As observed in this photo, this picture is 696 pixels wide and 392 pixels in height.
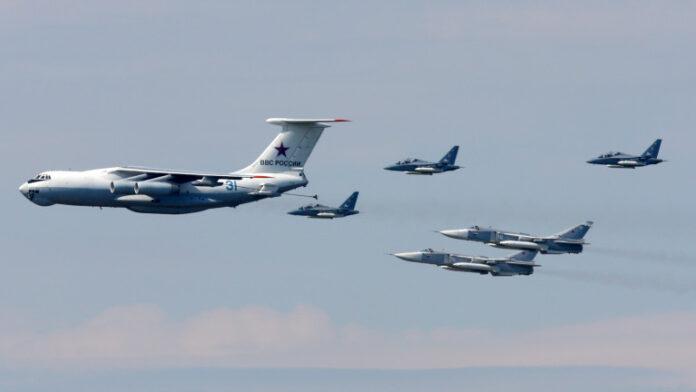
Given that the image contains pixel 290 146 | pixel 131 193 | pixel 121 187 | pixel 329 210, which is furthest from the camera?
pixel 329 210

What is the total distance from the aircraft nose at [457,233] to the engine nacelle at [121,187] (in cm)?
3252

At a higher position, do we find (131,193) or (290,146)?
(290,146)

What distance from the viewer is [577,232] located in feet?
439

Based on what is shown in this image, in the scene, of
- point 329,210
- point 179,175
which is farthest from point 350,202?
point 179,175

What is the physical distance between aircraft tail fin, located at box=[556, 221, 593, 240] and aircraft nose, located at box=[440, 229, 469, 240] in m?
6.73

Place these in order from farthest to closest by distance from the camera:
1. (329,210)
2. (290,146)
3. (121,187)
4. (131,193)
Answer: (329,210)
(290,146)
(131,193)
(121,187)

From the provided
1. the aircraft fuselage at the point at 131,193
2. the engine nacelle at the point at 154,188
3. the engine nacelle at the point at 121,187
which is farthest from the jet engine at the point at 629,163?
the engine nacelle at the point at 121,187

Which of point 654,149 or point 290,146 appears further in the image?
point 654,149

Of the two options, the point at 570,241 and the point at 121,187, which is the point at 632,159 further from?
the point at 121,187

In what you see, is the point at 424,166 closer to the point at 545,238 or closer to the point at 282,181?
the point at 545,238

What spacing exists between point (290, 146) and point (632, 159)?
3071cm

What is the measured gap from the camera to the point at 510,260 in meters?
132

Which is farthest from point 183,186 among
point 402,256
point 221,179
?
point 402,256

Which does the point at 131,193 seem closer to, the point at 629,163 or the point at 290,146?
the point at 290,146
